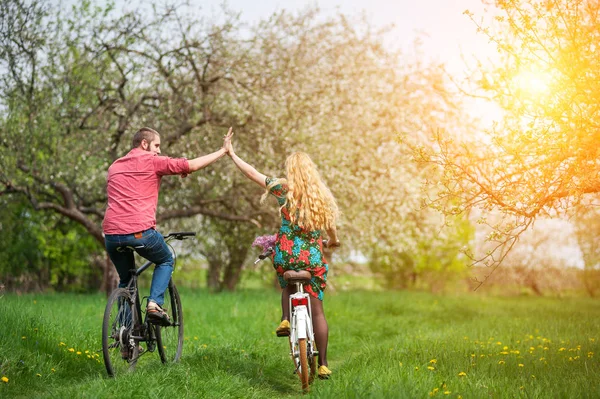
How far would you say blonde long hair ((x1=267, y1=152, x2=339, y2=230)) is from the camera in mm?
6609

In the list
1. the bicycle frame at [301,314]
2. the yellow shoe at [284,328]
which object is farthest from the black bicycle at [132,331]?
the bicycle frame at [301,314]

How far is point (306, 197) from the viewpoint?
662 cm

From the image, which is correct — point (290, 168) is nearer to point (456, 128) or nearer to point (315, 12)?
point (315, 12)

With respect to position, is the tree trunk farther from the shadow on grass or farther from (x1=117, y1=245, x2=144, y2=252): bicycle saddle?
(x1=117, y1=245, x2=144, y2=252): bicycle saddle

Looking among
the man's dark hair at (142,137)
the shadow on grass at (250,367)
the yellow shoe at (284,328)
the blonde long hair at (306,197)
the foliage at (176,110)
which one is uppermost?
the foliage at (176,110)

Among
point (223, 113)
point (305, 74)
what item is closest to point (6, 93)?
point (223, 113)

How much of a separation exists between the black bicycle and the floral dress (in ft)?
4.37

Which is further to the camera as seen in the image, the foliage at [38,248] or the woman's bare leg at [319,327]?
the foliage at [38,248]

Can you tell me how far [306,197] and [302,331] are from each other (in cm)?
128

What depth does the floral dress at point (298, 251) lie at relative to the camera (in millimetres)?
6676

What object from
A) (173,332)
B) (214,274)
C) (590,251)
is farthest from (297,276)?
(590,251)

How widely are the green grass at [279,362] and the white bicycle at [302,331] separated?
0.24 meters

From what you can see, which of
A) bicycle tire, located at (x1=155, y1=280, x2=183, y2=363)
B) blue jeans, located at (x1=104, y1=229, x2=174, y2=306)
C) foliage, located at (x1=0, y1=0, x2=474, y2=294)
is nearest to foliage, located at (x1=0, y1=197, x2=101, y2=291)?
foliage, located at (x1=0, y1=0, x2=474, y2=294)

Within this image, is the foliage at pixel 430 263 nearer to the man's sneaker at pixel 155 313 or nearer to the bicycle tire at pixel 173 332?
the bicycle tire at pixel 173 332
